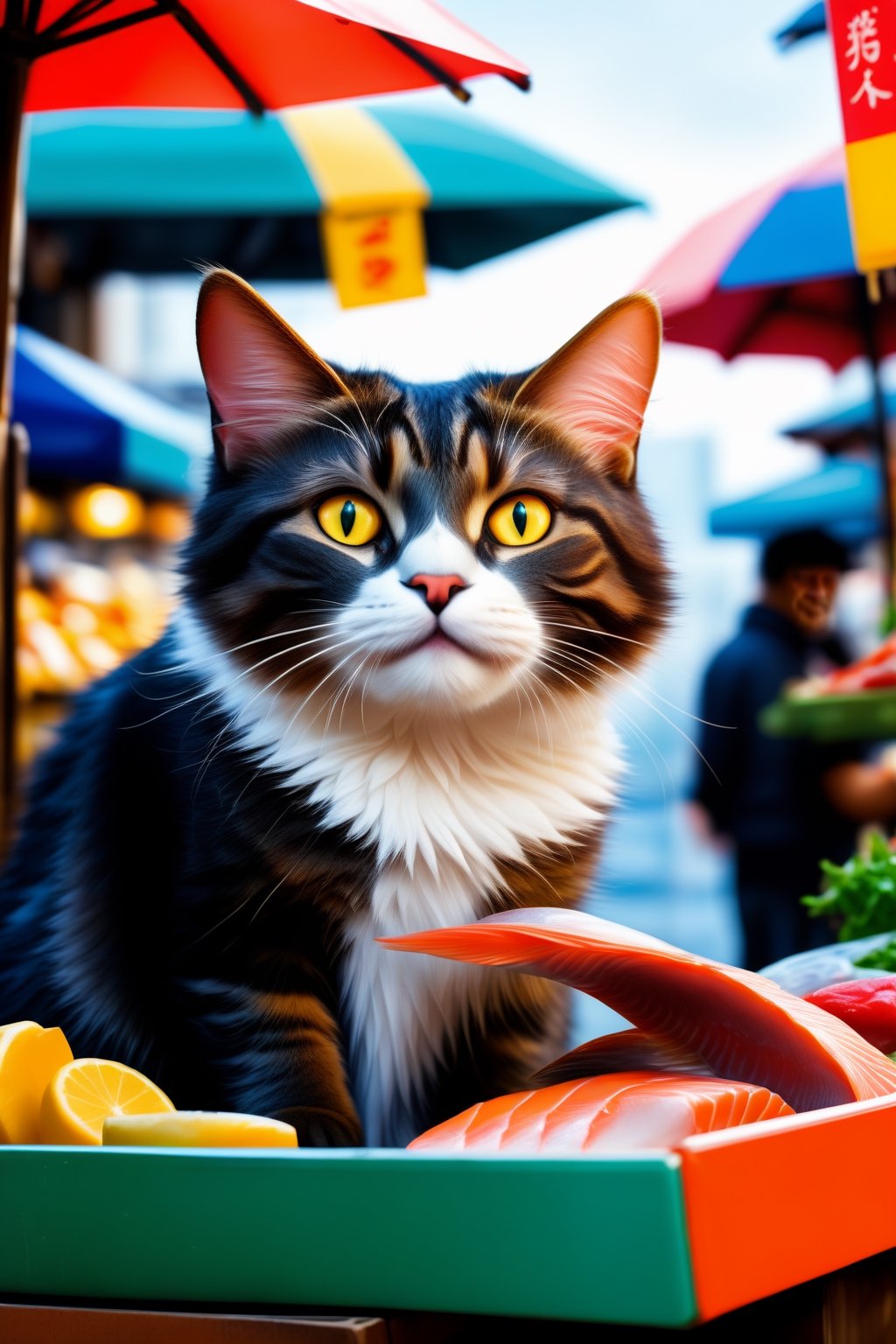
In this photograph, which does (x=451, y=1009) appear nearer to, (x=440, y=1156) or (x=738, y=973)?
(x=738, y=973)

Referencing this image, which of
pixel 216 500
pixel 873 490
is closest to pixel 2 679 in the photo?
pixel 216 500

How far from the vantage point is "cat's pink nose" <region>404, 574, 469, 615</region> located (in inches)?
39.8

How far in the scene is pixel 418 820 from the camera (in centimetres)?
111

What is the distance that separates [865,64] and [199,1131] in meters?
1.17

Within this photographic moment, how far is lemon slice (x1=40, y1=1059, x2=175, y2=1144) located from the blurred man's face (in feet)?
4.80

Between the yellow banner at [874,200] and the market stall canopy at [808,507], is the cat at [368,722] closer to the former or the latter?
the yellow banner at [874,200]

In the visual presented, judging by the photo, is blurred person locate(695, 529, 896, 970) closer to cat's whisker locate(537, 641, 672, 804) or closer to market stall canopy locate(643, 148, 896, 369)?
market stall canopy locate(643, 148, 896, 369)

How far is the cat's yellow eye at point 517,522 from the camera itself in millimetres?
1114

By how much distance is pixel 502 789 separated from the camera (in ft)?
3.77

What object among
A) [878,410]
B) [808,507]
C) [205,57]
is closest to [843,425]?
[808,507]

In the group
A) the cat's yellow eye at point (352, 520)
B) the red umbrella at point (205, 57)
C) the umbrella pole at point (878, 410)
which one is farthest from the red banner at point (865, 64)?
the umbrella pole at point (878, 410)

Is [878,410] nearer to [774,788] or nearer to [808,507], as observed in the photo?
[774,788]

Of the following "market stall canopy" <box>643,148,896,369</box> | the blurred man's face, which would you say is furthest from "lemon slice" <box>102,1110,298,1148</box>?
"market stall canopy" <box>643,148,896,369</box>

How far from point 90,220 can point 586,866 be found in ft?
11.7
